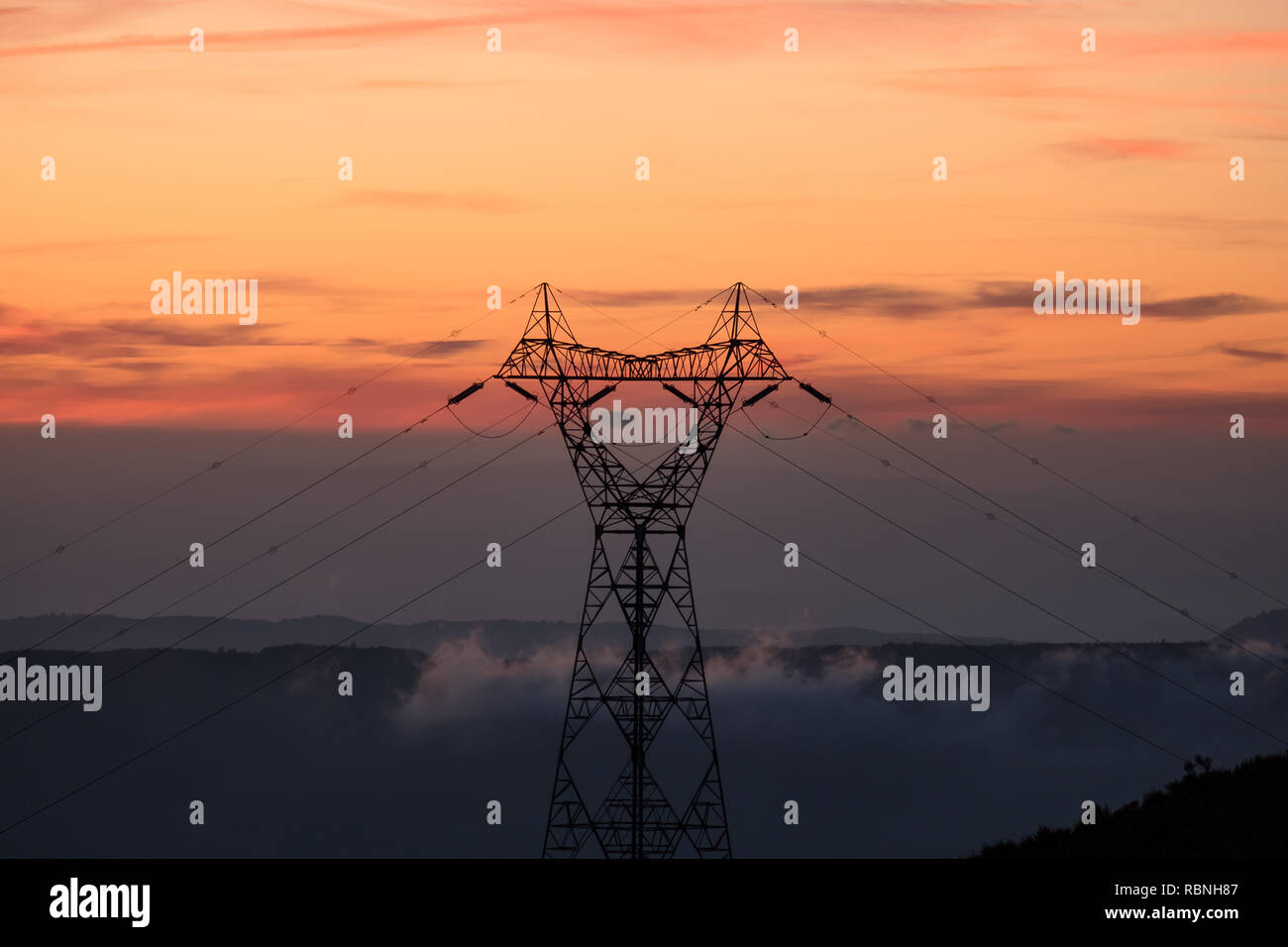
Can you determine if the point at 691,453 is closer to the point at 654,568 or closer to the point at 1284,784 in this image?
the point at 654,568

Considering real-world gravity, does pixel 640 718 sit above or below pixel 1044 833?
above
